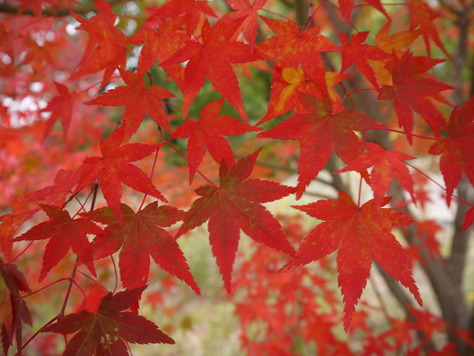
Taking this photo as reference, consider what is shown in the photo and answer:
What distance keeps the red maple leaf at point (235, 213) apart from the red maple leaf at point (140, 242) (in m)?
0.04

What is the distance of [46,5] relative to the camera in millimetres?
1018

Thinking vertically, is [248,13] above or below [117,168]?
above

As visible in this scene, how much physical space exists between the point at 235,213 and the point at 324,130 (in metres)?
0.21

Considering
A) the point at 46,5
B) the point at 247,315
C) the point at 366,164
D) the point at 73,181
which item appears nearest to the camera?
the point at 366,164

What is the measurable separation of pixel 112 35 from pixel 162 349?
338cm

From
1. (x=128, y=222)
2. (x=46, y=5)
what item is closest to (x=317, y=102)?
(x=128, y=222)

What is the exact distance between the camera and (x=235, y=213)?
0.64 metres

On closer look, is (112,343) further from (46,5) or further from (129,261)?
(46,5)

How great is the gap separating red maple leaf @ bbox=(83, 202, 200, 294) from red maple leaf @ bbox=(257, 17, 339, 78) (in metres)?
0.35

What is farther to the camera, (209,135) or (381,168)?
(209,135)

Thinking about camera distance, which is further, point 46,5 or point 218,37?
point 46,5

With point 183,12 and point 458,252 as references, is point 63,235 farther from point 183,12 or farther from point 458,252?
point 458,252

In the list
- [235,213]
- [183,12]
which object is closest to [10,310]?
[235,213]

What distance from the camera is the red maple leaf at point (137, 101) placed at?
692 millimetres
